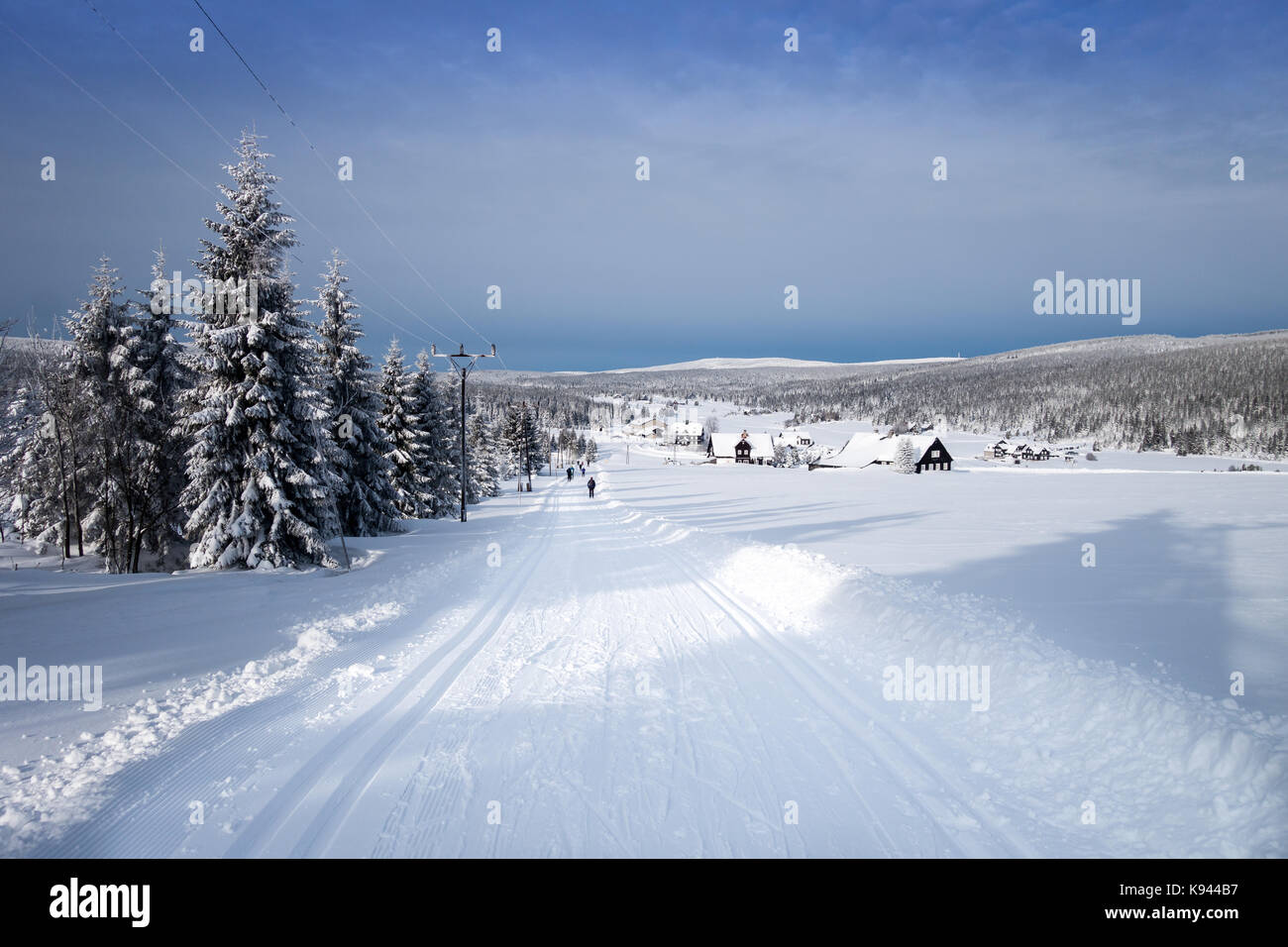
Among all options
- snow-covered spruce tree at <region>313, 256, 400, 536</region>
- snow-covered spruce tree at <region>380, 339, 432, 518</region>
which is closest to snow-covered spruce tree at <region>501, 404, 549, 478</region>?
snow-covered spruce tree at <region>380, 339, 432, 518</region>

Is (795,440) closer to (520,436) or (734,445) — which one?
(734,445)

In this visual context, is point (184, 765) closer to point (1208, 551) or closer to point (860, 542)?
point (860, 542)

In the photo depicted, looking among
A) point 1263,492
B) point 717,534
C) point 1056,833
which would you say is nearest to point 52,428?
point 717,534

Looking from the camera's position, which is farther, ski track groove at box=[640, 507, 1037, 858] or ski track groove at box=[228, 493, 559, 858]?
ski track groove at box=[640, 507, 1037, 858]

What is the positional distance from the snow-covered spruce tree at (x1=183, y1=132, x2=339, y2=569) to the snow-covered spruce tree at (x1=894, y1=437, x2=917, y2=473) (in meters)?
72.2

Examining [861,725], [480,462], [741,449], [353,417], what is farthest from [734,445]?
[861,725]

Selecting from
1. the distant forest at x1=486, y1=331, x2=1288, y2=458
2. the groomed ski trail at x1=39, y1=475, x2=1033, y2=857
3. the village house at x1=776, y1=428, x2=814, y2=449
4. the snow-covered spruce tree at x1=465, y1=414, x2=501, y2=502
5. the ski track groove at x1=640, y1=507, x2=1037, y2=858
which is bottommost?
the ski track groove at x1=640, y1=507, x2=1037, y2=858

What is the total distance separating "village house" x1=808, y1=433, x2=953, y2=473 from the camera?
76625mm

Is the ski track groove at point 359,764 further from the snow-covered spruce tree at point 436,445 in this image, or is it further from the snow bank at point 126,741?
the snow-covered spruce tree at point 436,445

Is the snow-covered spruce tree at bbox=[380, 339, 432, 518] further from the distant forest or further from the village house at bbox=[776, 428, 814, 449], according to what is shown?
the distant forest

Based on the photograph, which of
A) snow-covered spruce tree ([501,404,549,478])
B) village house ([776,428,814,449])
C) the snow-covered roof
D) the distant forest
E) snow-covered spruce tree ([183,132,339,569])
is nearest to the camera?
snow-covered spruce tree ([183,132,339,569])

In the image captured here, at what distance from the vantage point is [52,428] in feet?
73.5

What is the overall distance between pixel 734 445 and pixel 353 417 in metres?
90.7
